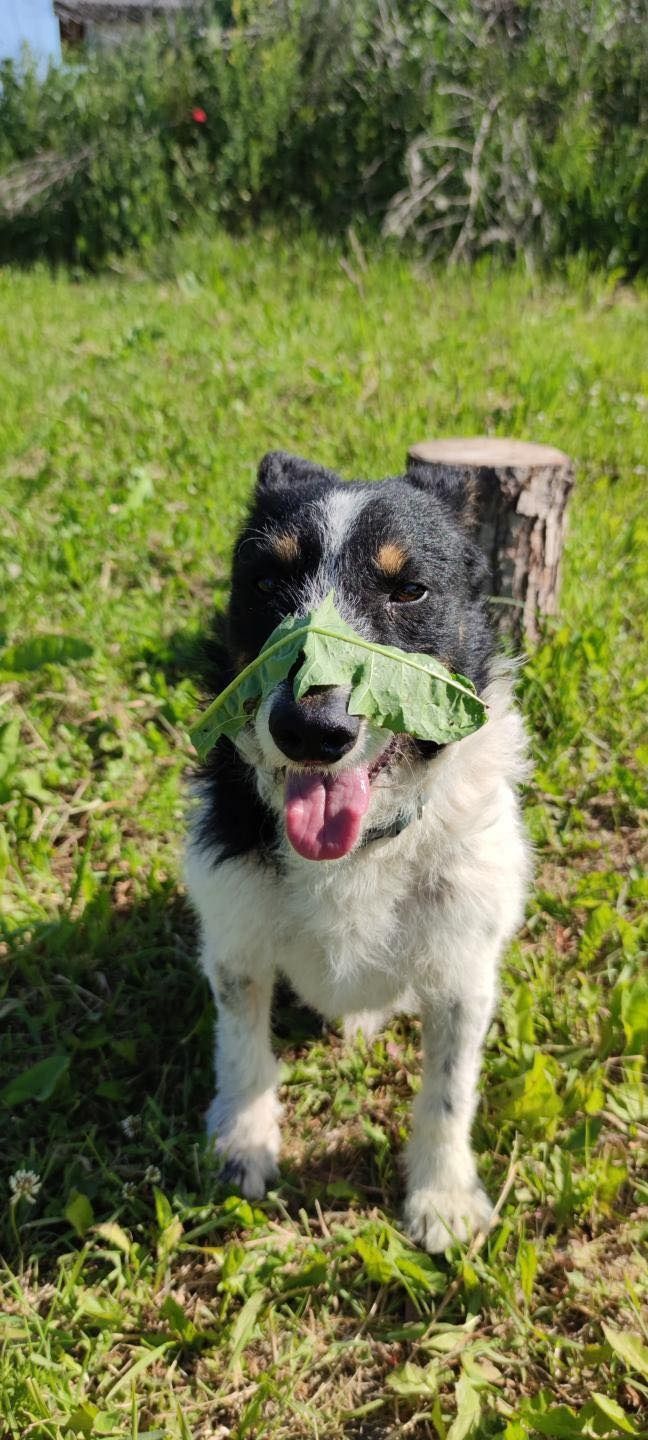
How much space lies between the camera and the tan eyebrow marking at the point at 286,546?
213 centimetres

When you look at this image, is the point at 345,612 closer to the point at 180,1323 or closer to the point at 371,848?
the point at 371,848

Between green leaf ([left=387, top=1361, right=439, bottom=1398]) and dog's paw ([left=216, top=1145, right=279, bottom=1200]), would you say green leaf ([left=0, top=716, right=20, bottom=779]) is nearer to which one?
dog's paw ([left=216, top=1145, right=279, bottom=1200])

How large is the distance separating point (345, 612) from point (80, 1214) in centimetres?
151

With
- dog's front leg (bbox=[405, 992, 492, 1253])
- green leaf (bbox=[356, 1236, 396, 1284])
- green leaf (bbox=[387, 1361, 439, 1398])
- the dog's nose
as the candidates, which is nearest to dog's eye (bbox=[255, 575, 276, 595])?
the dog's nose

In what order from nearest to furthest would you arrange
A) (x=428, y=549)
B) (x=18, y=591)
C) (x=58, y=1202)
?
1. (x=428, y=549)
2. (x=58, y=1202)
3. (x=18, y=591)

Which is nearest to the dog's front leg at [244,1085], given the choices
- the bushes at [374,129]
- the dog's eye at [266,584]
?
the dog's eye at [266,584]

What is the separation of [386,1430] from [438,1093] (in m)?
0.69

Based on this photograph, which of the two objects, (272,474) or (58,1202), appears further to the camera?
(272,474)

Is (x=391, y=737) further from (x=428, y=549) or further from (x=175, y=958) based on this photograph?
(x=175, y=958)

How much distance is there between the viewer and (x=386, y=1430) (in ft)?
6.48

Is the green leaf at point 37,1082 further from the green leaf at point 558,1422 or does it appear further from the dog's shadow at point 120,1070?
the green leaf at point 558,1422

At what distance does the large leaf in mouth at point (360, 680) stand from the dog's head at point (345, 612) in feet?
0.18

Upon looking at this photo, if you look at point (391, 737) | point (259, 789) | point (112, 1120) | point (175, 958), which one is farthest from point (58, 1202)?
point (391, 737)

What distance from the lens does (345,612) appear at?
204 cm
